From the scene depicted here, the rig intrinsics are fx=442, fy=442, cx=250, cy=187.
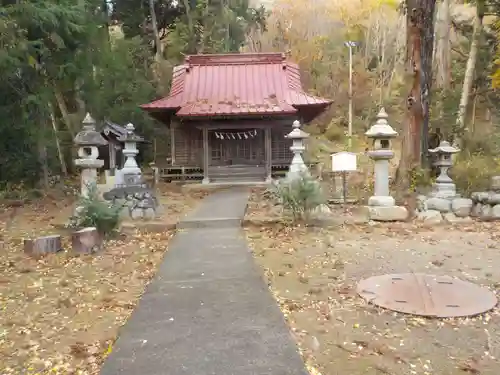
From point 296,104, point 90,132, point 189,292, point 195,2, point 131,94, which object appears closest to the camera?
point 189,292

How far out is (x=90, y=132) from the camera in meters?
8.77

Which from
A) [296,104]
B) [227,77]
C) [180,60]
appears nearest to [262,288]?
[296,104]

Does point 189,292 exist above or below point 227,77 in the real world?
below

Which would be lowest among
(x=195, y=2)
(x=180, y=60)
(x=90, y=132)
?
(x=90, y=132)

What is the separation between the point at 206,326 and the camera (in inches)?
140

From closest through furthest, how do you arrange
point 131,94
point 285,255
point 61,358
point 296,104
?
point 61,358, point 285,255, point 296,104, point 131,94

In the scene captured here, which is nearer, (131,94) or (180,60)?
(131,94)

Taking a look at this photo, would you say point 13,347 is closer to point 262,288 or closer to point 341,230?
point 262,288

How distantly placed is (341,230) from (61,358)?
5738mm

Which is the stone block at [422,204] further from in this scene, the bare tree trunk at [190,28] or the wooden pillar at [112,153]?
the bare tree trunk at [190,28]

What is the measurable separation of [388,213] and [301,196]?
2011 millimetres

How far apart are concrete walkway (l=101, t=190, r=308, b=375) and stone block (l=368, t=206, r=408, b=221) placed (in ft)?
12.3

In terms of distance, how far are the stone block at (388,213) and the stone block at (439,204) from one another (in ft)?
2.19

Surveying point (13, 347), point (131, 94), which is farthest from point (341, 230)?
point (131, 94)
